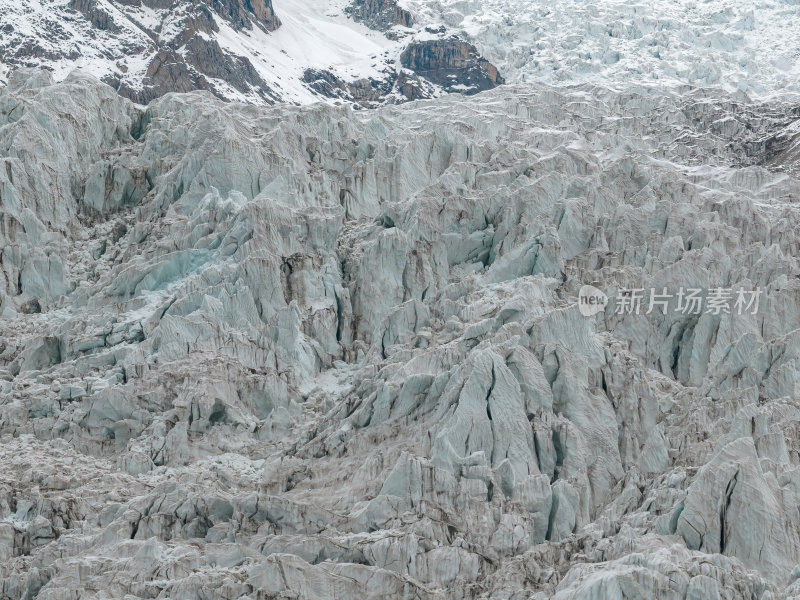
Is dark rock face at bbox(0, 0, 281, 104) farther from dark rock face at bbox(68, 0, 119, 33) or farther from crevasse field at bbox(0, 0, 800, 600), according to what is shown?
crevasse field at bbox(0, 0, 800, 600)

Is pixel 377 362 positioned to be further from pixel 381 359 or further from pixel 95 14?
pixel 95 14

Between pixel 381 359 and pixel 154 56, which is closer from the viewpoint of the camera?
pixel 381 359

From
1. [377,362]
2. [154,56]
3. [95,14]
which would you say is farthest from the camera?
[95,14]

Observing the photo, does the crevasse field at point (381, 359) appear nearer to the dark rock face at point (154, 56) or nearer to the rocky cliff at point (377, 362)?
the rocky cliff at point (377, 362)

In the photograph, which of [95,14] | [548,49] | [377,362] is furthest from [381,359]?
[95,14]

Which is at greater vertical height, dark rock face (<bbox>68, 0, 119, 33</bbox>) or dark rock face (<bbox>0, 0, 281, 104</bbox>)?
dark rock face (<bbox>68, 0, 119, 33</bbox>)

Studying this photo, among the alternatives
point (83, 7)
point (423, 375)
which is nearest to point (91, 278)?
point (423, 375)

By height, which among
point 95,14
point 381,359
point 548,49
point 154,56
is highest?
point 548,49

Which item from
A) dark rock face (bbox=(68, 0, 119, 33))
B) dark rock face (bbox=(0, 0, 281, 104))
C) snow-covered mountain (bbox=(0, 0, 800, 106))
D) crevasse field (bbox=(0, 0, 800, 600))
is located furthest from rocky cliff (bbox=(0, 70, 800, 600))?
dark rock face (bbox=(68, 0, 119, 33))

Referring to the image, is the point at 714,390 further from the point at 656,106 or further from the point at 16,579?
the point at 656,106
